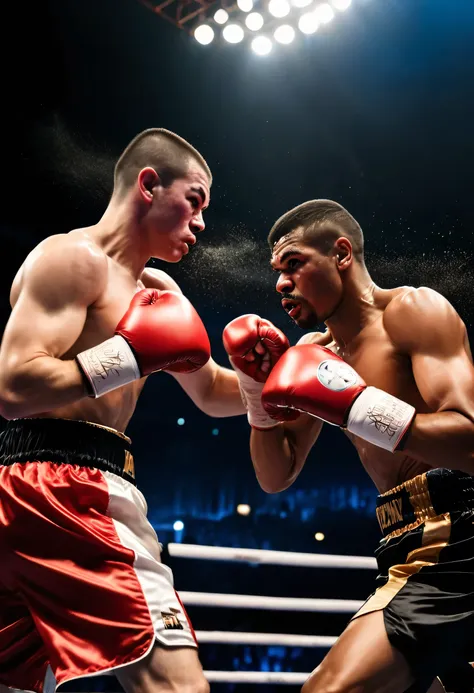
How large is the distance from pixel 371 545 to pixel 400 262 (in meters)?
2.97

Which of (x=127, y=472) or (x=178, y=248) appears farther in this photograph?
(x=178, y=248)

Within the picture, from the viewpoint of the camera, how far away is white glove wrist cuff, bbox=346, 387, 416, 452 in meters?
1.75

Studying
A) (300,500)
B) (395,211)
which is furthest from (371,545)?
(395,211)

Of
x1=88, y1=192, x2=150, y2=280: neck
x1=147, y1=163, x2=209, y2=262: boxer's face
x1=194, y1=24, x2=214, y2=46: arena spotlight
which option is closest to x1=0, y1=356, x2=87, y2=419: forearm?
x1=88, y1=192, x2=150, y2=280: neck

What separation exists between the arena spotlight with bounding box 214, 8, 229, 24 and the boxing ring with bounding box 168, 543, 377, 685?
3.50 m

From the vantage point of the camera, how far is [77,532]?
162cm

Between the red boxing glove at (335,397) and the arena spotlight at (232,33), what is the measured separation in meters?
3.34

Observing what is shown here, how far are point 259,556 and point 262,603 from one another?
17cm

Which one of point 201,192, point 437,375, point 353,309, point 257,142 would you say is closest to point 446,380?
point 437,375

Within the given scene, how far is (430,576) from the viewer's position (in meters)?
1.74

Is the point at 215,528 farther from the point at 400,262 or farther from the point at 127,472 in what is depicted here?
the point at 127,472

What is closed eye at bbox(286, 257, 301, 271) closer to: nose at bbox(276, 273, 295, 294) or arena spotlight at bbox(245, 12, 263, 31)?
nose at bbox(276, 273, 295, 294)

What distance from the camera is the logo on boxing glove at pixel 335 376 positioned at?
1842 mm

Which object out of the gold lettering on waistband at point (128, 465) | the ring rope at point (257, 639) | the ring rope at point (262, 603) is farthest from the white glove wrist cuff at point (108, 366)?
the ring rope at point (257, 639)
